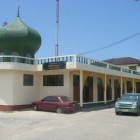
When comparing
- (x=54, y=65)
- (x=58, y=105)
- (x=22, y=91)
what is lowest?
(x=58, y=105)

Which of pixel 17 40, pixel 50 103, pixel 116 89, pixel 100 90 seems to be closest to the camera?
pixel 50 103

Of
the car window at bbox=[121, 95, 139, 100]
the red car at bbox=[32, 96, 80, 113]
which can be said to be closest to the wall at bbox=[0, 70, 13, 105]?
the red car at bbox=[32, 96, 80, 113]

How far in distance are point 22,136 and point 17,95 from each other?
12.4m

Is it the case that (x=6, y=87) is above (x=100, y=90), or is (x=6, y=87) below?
above

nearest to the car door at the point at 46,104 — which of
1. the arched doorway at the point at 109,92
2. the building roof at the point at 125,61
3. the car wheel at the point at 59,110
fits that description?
the car wheel at the point at 59,110

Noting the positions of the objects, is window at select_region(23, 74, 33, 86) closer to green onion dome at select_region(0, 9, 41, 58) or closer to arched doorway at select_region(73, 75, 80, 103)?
green onion dome at select_region(0, 9, 41, 58)

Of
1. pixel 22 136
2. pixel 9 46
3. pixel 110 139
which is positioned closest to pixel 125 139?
pixel 110 139

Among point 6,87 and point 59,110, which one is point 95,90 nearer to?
point 59,110

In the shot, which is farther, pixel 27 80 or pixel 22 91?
pixel 27 80

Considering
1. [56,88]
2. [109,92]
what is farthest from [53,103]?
[109,92]

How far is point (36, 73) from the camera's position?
28281mm

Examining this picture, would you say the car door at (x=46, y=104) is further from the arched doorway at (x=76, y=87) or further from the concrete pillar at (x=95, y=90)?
the concrete pillar at (x=95, y=90)

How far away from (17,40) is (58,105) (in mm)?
8531

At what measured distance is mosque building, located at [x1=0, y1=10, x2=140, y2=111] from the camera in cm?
2542
